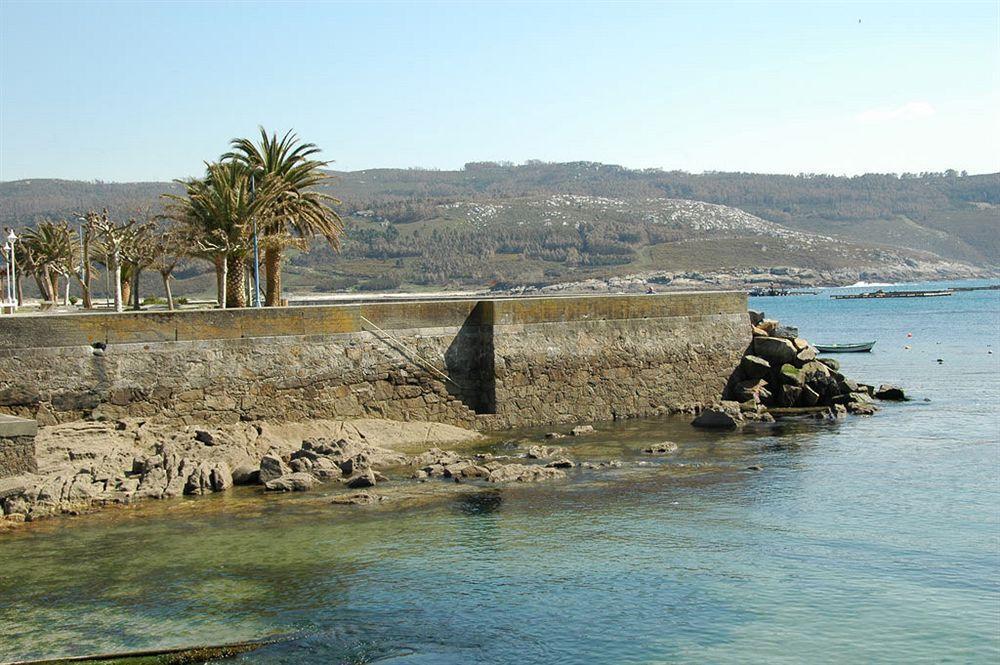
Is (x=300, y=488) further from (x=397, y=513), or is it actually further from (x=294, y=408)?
(x=294, y=408)

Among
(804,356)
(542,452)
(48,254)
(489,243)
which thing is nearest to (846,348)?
(804,356)

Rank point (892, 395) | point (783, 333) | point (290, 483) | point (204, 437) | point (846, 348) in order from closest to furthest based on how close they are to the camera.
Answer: point (290, 483)
point (204, 437)
point (892, 395)
point (783, 333)
point (846, 348)

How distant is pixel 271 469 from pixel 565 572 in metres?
6.31

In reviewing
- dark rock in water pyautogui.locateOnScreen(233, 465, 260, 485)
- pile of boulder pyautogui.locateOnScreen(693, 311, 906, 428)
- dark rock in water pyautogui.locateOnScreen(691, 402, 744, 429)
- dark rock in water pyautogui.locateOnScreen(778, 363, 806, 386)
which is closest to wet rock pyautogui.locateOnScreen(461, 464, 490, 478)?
dark rock in water pyautogui.locateOnScreen(233, 465, 260, 485)

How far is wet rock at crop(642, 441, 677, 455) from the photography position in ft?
66.0

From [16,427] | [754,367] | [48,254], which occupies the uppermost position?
[48,254]

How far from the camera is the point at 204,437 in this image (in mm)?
18234

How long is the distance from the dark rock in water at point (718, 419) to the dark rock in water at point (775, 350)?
3.55 m

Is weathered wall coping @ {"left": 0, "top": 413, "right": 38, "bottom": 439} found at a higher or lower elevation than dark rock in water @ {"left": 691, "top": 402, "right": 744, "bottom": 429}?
higher

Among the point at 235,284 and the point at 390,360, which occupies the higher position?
the point at 235,284

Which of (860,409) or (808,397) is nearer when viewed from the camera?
(808,397)

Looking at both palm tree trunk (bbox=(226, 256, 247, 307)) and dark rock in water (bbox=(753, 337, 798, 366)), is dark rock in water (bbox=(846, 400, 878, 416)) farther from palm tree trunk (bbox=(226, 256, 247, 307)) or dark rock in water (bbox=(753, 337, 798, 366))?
palm tree trunk (bbox=(226, 256, 247, 307))

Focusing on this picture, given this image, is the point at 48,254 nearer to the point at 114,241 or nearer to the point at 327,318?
the point at 114,241

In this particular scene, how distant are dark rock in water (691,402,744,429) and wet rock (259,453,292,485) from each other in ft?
32.4
